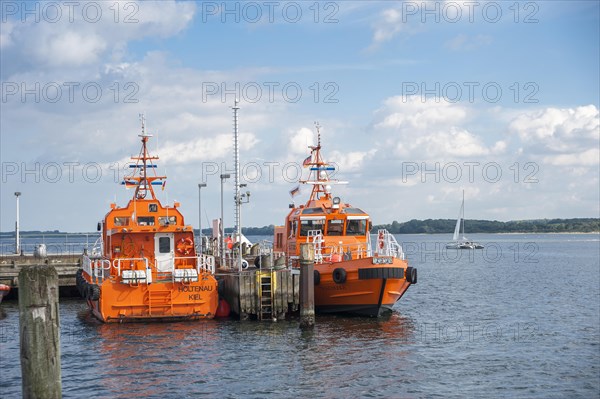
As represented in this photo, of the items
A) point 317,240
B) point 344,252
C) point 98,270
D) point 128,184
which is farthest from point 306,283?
point 128,184

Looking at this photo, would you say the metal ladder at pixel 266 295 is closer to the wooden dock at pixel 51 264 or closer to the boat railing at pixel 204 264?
the boat railing at pixel 204 264

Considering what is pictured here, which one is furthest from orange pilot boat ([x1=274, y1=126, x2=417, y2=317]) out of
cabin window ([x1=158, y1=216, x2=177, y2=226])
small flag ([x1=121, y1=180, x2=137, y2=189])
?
small flag ([x1=121, y1=180, x2=137, y2=189])

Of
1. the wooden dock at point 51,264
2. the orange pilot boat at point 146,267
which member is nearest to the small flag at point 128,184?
the orange pilot boat at point 146,267

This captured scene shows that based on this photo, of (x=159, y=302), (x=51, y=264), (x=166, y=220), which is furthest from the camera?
(x=51, y=264)

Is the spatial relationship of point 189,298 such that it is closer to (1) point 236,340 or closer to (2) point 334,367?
(1) point 236,340

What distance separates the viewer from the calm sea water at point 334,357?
19.0 m

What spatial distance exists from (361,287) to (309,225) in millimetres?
4913

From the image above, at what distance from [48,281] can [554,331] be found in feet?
73.0

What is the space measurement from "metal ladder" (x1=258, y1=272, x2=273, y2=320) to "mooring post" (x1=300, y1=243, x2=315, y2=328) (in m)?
1.72

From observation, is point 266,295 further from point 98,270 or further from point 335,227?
point 98,270

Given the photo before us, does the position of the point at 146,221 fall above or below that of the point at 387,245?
above

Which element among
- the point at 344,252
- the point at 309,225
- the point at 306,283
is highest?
the point at 309,225

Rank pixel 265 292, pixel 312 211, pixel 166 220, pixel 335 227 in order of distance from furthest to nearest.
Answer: pixel 312 211, pixel 335 227, pixel 166 220, pixel 265 292

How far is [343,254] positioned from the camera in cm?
3094
